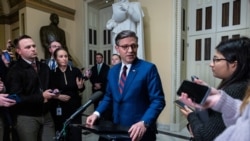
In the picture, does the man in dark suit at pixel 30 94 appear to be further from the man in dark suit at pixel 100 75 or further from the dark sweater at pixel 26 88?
the man in dark suit at pixel 100 75

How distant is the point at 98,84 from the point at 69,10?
3098mm

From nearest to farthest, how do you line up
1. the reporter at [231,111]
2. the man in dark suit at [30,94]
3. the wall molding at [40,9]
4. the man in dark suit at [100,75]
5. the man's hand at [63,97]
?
the reporter at [231,111]
the man in dark suit at [30,94]
the man's hand at [63,97]
the man in dark suit at [100,75]
the wall molding at [40,9]

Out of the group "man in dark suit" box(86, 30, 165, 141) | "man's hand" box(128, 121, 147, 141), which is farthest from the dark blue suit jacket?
"man's hand" box(128, 121, 147, 141)

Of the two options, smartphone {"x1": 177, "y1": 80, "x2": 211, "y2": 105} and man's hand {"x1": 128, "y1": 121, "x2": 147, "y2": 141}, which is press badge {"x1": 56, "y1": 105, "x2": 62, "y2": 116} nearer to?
man's hand {"x1": 128, "y1": 121, "x2": 147, "y2": 141}

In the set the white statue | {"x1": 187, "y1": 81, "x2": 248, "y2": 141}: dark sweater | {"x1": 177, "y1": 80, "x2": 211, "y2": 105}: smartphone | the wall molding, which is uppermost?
the wall molding

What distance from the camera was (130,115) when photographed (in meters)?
1.57

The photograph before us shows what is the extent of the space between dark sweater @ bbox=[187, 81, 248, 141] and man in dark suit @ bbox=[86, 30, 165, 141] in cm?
36

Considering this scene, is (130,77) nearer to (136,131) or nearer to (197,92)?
(136,131)

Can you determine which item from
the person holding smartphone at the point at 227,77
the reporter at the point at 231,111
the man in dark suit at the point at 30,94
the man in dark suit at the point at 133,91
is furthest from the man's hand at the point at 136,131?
the man in dark suit at the point at 30,94

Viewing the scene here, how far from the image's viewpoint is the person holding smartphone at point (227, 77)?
1.09 m

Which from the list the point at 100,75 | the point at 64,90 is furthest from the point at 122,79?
the point at 100,75

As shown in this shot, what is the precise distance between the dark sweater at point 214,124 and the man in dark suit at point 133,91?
363mm

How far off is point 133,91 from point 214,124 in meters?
0.59

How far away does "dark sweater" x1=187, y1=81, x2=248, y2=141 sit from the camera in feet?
3.55
